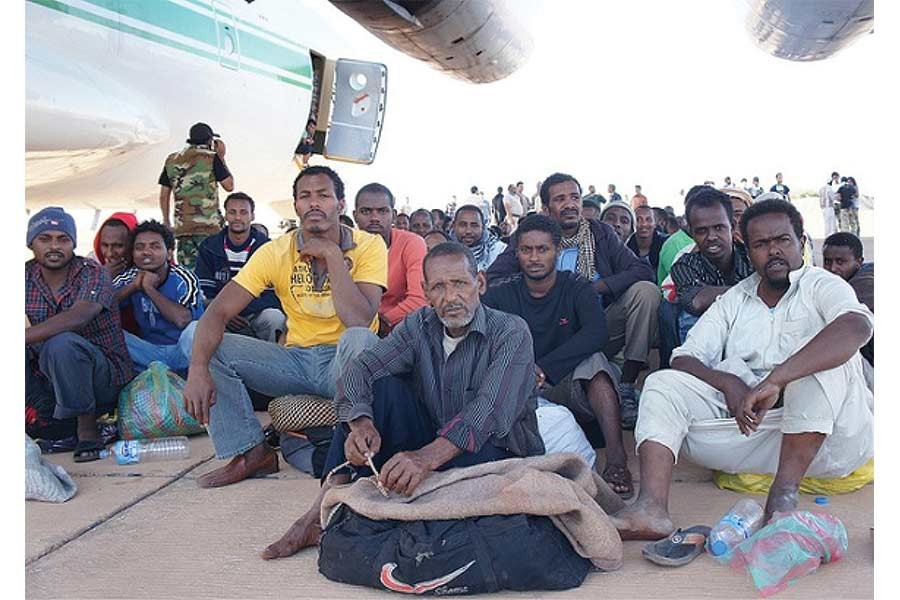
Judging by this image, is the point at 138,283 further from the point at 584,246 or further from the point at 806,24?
the point at 806,24

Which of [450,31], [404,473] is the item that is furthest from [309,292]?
[450,31]

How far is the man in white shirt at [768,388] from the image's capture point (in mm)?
2590

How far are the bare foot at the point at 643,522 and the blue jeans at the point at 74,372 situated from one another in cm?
→ 250

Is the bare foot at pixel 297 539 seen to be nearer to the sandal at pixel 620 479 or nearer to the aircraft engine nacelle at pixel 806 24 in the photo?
the sandal at pixel 620 479

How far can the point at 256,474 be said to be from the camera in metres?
3.43

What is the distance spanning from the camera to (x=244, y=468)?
3.38 m

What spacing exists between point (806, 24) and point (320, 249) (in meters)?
2.97

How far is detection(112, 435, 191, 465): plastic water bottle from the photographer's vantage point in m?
3.74

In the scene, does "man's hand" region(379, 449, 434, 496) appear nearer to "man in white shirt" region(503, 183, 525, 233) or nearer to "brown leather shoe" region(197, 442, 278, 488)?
"brown leather shoe" region(197, 442, 278, 488)

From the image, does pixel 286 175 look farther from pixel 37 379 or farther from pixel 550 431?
pixel 550 431

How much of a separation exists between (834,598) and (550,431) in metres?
1.25

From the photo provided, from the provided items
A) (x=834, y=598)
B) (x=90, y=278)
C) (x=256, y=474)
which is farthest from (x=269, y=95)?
(x=834, y=598)

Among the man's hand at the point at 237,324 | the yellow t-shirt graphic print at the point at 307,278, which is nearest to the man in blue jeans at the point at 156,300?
the man's hand at the point at 237,324

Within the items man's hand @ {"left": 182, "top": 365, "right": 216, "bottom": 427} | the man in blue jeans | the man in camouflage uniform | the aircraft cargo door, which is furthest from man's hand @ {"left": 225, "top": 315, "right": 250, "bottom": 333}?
the aircraft cargo door
